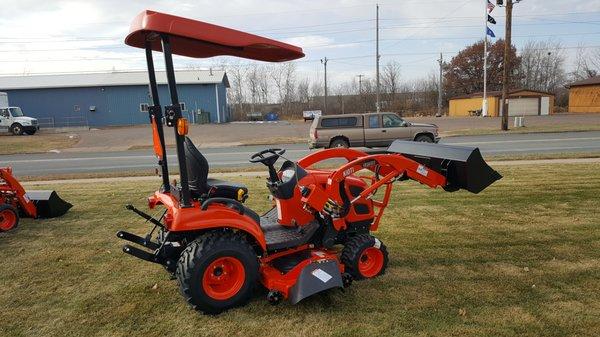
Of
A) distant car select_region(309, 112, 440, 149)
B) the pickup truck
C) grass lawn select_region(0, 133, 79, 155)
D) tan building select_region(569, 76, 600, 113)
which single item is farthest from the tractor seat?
tan building select_region(569, 76, 600, 113)

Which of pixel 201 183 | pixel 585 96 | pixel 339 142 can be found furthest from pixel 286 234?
pixel 585 96

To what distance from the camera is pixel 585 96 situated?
168 feet

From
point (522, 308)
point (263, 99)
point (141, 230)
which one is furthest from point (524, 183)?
point (263, 99)

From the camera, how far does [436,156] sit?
4.64 metres

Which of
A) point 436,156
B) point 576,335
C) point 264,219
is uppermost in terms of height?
point 436,156

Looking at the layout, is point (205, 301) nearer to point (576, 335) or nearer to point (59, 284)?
point (59, 284)

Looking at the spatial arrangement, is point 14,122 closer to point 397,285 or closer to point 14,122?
point 14,122

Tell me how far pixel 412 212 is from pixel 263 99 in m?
72.7

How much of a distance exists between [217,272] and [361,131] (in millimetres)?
16021

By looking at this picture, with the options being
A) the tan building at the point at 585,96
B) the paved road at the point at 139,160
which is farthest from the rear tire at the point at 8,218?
the tan building at the point at 585,96

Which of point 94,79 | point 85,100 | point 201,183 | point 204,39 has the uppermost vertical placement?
point 94,79

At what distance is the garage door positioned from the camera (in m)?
50.7

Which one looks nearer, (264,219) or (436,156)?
(436,156)

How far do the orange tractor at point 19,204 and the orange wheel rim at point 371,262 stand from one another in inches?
207
